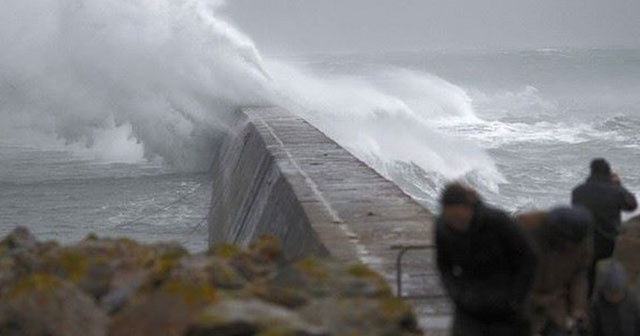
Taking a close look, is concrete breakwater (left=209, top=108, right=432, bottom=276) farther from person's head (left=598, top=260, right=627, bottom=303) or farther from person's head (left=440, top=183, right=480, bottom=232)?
person's head (left=440, top=183, right=480, bottom=232)

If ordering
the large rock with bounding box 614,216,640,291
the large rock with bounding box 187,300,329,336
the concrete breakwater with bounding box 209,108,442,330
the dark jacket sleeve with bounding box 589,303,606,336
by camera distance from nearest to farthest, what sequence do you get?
the large rock with bounding box 187,300,329,336, the dark jacket sleeve with bounding box 589,303,606,336, the large rock with bounding box 614,216,640,291, the concrete breakwater with bounding box 209,108,442,330

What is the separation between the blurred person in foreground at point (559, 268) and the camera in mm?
5164

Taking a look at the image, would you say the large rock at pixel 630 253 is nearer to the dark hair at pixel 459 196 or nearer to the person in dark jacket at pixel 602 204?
the person in dark jacket at pixel 602 204

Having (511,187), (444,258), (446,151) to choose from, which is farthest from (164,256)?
(446,151)

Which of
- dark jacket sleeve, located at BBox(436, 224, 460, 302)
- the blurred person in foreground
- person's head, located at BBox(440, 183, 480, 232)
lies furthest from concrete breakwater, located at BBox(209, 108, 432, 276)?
person's head, located at BBox(440, 183, 480, 232)

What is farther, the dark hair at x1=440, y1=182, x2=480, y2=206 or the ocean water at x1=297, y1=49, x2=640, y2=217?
the ocean water at x1=297, y1=49, x2=640, y2=217

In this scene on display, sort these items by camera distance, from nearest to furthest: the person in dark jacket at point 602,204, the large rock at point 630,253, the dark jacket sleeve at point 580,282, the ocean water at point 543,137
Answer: the dark jacket sleeve at point 580,282
the person in dark jacket at point 602,204
the large rock at point 630,253
the ocean water at point 543,137

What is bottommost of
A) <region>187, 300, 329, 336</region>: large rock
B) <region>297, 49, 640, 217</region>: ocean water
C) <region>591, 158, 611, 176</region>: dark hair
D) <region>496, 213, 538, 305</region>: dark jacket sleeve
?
<region>297, 49, 640, 217</region>: ocean water

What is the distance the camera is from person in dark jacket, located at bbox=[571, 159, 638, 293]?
6.49 m

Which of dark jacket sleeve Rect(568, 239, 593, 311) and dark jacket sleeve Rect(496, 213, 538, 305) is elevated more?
dark jacket sleeve Rect(496, 213, 538, 305)

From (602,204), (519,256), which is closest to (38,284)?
(519,256)

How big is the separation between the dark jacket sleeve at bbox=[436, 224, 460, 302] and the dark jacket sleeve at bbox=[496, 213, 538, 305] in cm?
22

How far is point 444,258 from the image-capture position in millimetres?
4746

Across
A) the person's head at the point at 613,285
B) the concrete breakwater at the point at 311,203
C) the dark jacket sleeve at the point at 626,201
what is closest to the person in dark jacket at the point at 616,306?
the person's head at the point at 613,285
